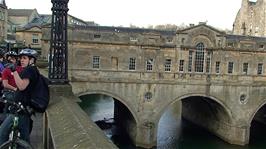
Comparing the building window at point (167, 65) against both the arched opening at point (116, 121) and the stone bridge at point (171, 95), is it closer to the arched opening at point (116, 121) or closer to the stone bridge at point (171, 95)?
the stone bridge at point (171, 95)

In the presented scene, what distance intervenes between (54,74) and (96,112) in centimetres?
3385

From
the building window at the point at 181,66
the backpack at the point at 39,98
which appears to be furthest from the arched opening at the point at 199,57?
the backpack at the point at 39,98

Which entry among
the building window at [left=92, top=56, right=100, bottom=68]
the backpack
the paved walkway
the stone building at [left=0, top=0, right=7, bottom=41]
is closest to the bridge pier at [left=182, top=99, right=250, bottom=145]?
the building window at [left=92, top=56, right=100, bottom=68]

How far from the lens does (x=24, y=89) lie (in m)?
5.55

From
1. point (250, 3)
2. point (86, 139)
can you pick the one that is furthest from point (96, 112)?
point (86, 139)

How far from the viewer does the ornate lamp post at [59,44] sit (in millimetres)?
8945

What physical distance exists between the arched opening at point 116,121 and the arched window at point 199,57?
745 centimetres

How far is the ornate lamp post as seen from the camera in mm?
8945

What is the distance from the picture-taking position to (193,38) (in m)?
31.8

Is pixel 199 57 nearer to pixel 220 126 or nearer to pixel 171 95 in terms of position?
pixel 171 95

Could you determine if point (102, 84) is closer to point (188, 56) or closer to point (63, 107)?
point (188, 56)

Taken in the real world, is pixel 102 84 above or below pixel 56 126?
below

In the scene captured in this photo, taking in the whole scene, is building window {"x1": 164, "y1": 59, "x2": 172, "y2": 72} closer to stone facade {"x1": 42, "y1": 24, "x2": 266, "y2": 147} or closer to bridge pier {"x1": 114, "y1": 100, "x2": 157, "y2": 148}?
stone facade {"x1": 42, "y1": 24, "x2": 266, "y2": 147}

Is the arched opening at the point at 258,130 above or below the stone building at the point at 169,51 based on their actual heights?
below
